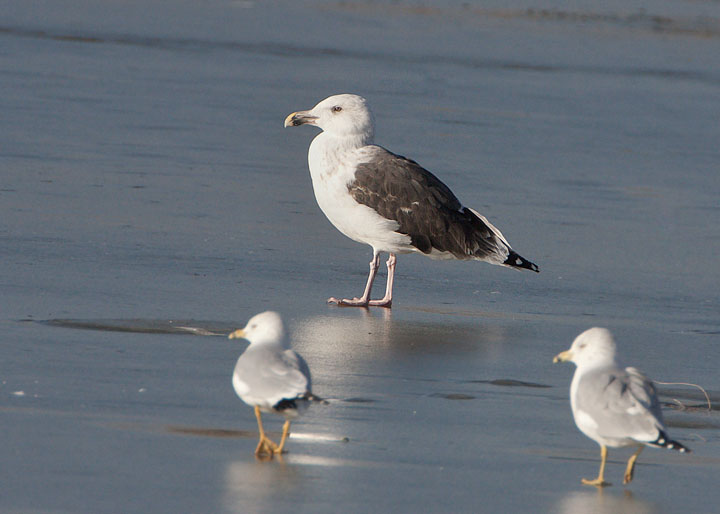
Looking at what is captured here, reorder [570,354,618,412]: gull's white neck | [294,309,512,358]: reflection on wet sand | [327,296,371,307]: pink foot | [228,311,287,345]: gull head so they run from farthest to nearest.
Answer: [327,296,371,307]: pink foot, [294,309,512,358]: reflection on wet sand, [228,311,287,345]: gull head, [570,354,618,412]: gull's white neck

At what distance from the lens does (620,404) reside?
492 cm

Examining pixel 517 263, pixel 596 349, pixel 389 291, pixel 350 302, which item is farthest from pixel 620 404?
pixel 517 263

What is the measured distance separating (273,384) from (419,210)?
3.67 meters

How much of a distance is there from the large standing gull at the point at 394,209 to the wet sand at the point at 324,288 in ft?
0.99

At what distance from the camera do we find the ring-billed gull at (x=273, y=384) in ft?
16.1

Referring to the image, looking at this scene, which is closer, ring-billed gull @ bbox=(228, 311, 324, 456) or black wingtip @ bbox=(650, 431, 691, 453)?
black wingtip @ bbox=(650, 431, 691, 453)

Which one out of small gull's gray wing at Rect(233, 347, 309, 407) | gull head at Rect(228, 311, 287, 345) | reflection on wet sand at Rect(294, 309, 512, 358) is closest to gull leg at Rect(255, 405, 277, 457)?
small gull's gray wing at Rect(233, 347, 309, 407)

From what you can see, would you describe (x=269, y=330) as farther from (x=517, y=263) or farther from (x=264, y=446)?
(x=517, y=263)

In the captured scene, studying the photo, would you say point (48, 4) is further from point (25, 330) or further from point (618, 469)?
point (618, 469)

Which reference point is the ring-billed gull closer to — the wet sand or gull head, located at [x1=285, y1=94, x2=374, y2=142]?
the wet sand

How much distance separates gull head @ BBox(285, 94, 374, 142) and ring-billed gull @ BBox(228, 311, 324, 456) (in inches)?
143

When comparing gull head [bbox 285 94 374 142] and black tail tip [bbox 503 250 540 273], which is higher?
gull head [bbox 285 94 374 142]

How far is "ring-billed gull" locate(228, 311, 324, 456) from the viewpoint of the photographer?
4.92 m

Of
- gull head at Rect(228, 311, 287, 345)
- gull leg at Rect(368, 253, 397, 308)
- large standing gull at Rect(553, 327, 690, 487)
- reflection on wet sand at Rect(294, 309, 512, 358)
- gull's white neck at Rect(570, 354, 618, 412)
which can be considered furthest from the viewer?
gull leg at Rect(368, 253, 397, 308)
